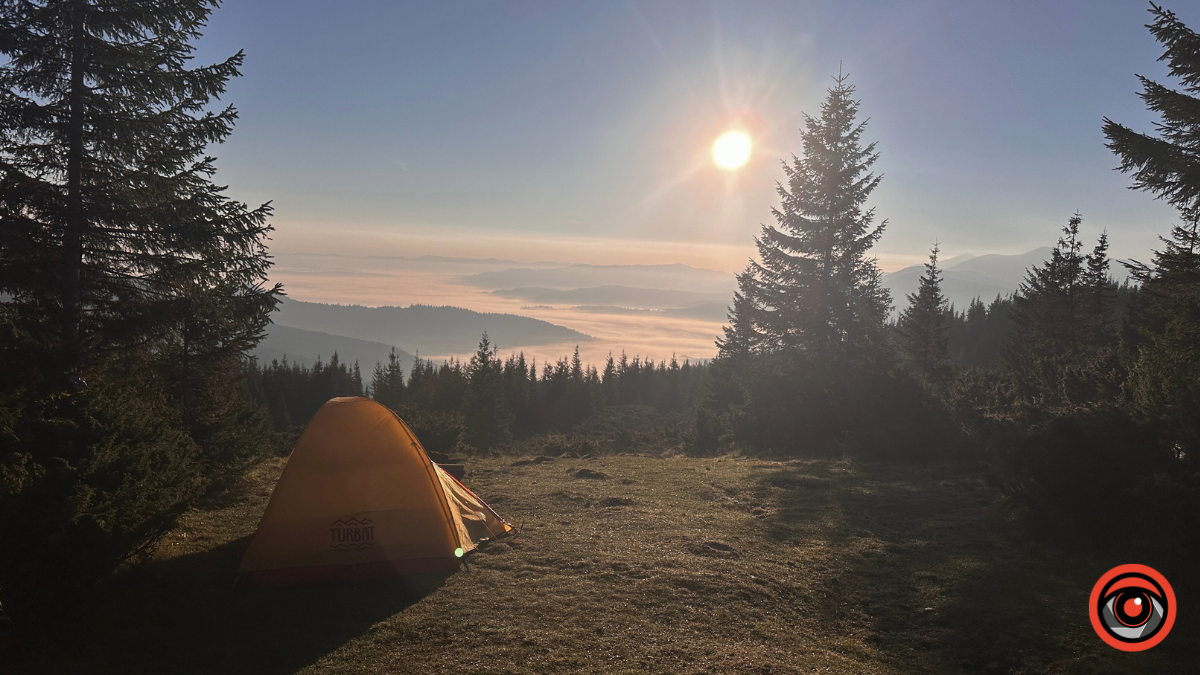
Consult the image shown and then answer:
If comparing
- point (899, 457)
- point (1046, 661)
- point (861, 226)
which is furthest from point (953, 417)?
point (1046, 661)

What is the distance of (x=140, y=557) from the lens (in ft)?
27.1

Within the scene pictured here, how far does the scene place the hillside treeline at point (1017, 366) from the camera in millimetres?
9109

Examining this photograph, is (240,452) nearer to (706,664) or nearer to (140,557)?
(140,557)

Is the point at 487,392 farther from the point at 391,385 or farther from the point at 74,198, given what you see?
the point at 74,198

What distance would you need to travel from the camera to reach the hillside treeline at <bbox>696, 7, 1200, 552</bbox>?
9.11 m

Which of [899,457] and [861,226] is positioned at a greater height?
[861,226]

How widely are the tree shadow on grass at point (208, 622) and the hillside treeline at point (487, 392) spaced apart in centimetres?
1568

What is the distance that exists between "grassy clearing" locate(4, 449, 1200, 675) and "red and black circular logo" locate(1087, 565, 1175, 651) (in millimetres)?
173

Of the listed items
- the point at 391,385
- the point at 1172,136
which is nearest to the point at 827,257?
the point at 1172,136

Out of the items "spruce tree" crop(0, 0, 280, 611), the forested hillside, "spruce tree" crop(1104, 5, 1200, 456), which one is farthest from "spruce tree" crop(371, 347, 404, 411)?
"spruce tree" crop(1104, 5, 1200, 456)

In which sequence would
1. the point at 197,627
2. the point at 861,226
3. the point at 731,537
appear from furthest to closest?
the point at 861,226 → the point at 731,537 → the point at 197,627

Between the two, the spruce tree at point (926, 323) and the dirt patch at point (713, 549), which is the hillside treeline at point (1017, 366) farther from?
the dirt patch at point (713, 549)

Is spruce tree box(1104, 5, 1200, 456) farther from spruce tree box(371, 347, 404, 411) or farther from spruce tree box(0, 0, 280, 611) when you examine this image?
spruce tree box(371, 347, 404, 411)

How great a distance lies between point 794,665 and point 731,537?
4.81 meters
